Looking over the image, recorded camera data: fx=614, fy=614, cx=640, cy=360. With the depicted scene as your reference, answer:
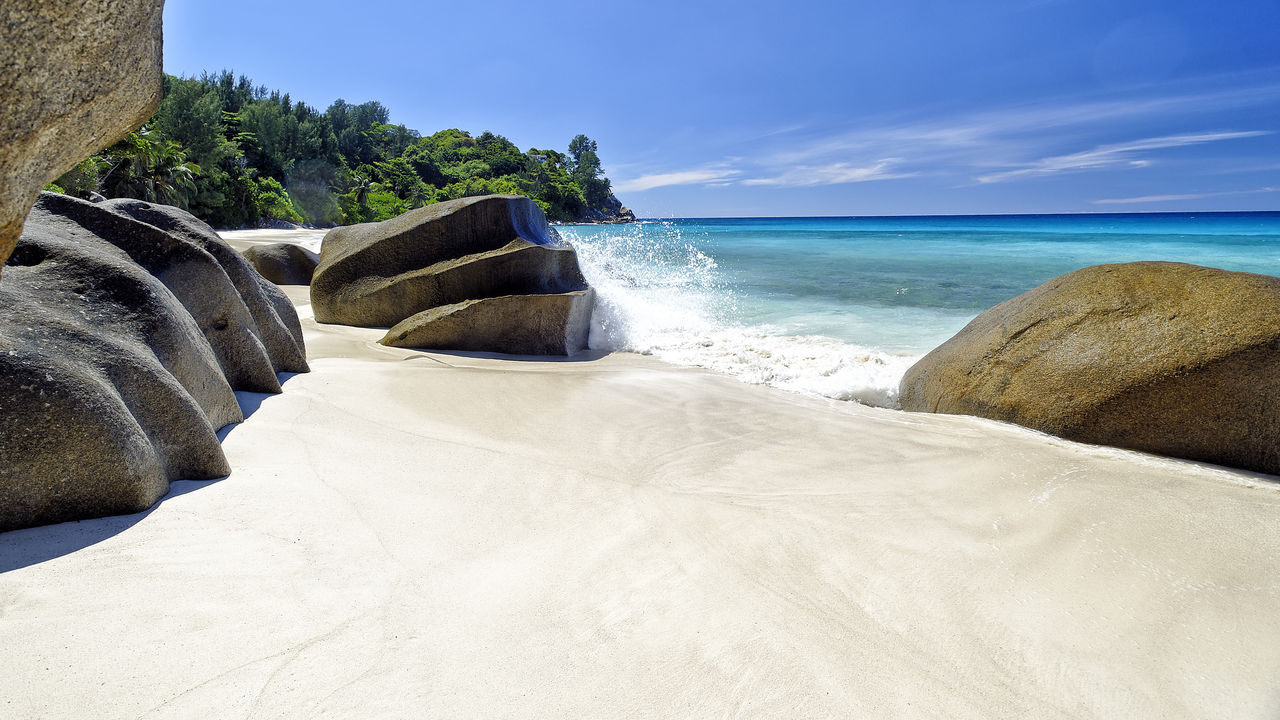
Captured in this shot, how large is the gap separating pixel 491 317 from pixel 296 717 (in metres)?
5.25

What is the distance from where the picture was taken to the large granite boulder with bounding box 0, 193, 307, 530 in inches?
77.3

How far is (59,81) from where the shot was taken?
1018 millimetres

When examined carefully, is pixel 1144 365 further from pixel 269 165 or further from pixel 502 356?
pixel 269 165

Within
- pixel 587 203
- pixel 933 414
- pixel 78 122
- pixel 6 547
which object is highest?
pixel 587 203

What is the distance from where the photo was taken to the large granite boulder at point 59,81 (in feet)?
3.09

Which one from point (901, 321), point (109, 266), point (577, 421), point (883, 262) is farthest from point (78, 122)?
point (883, 262)

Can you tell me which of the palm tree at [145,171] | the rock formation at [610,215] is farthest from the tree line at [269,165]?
the rock formation at [610,215]

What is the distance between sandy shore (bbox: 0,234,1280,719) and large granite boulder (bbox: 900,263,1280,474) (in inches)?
12.2

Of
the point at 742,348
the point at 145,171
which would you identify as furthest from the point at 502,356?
the point at 145,171

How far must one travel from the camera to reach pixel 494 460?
3.24m

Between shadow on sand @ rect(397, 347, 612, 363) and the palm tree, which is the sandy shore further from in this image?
the palm tree

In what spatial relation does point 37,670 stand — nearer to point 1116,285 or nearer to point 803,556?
point 803,556

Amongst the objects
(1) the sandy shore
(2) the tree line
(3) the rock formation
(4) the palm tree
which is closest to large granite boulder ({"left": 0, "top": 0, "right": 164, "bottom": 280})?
(1) the sandy shore

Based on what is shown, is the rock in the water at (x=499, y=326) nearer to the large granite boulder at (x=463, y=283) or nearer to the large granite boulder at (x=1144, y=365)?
the large granite boulder at (x=463, y=283)
